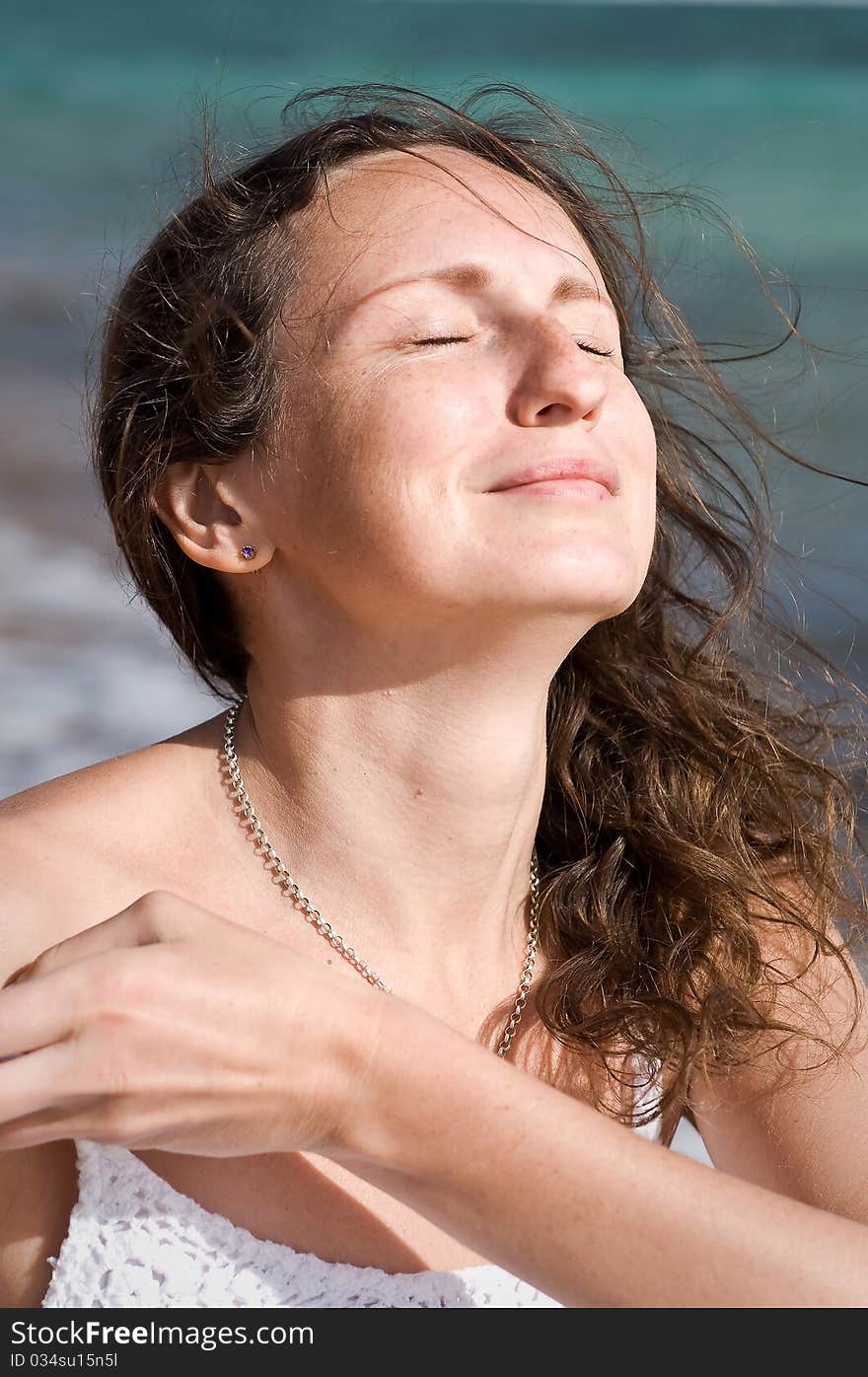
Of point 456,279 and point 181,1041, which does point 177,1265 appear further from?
point 456,279

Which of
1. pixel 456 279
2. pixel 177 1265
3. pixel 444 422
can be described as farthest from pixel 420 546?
pixel 177 1265

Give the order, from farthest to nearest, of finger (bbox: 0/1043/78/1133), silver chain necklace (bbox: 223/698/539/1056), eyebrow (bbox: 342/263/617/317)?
1. silver chain necklace (bbox: 223/698/539/1056)
2. eyebrow (bbox: 342/263/617/317)
3. finger (bbox: 0/1043/78/1133)

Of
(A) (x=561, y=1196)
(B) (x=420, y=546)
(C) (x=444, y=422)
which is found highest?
(C) (x=444, y=422)

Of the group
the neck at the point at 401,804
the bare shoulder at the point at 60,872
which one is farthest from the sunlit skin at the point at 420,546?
the bare shoulder at the point at 60,872

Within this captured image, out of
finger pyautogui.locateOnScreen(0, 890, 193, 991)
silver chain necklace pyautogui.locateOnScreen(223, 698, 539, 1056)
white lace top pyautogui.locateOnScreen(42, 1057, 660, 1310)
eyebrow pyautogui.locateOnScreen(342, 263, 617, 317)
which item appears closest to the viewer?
finger pyautogui.locateOnScreen(0, 890, 193, 991)

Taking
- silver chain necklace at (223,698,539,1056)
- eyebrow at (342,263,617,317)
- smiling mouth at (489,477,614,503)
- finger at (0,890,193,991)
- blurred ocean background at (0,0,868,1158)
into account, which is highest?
blurred ocean background at (0,0,868,1158)

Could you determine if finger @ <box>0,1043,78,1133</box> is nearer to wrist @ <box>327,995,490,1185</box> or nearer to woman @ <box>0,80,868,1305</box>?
woman @ <box>0,80,868,1305</box>

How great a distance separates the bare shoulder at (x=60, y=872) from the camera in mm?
1392

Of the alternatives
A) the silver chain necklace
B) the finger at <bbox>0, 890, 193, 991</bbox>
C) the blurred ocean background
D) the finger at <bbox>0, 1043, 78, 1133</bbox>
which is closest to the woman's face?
the silver chain necklace

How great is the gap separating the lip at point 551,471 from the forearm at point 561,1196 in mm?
519

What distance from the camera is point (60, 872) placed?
1.46m

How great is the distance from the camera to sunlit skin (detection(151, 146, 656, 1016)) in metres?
1.39

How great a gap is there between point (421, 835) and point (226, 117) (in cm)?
306

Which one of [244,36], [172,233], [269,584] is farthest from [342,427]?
[244,36]
